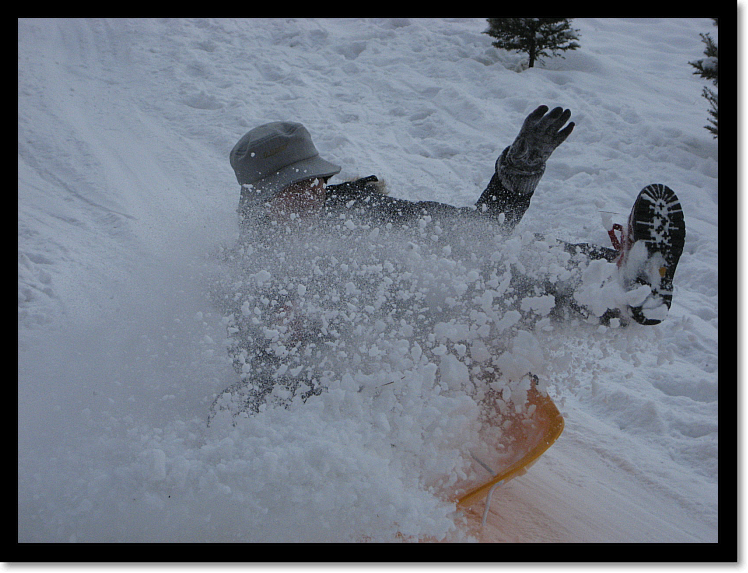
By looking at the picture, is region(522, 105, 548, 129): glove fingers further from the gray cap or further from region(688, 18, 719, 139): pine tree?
region(688, 18, 719, 139): pine tree

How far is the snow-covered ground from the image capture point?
1485 millimetres

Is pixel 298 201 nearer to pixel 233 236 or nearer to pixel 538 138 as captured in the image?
pixel 233 236

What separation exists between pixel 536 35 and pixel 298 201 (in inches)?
151

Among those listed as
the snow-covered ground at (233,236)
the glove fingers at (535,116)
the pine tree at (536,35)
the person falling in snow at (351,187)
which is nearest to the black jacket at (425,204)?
the person falling in snow at (351,187)

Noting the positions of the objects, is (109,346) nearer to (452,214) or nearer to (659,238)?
(452,214)

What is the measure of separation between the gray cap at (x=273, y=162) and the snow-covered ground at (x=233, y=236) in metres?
0.31

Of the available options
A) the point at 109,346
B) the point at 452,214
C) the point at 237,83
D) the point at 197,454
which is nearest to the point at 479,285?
the point at 452,214

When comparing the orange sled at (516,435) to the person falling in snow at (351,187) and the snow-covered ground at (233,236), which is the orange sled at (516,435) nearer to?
the snow-covered ground at (233,236)

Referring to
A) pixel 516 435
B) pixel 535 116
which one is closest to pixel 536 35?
pixel 535 116

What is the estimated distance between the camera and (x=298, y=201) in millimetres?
2062

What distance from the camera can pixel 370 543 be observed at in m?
1.49

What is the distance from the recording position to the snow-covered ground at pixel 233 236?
1.49m

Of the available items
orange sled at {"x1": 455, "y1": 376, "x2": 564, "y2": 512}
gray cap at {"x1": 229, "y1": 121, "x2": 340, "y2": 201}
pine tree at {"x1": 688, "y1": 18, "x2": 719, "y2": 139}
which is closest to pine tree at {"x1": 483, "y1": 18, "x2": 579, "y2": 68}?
pine tree at {"x1": 688, "y1": 18, "x2": 719, "y2": 139}
